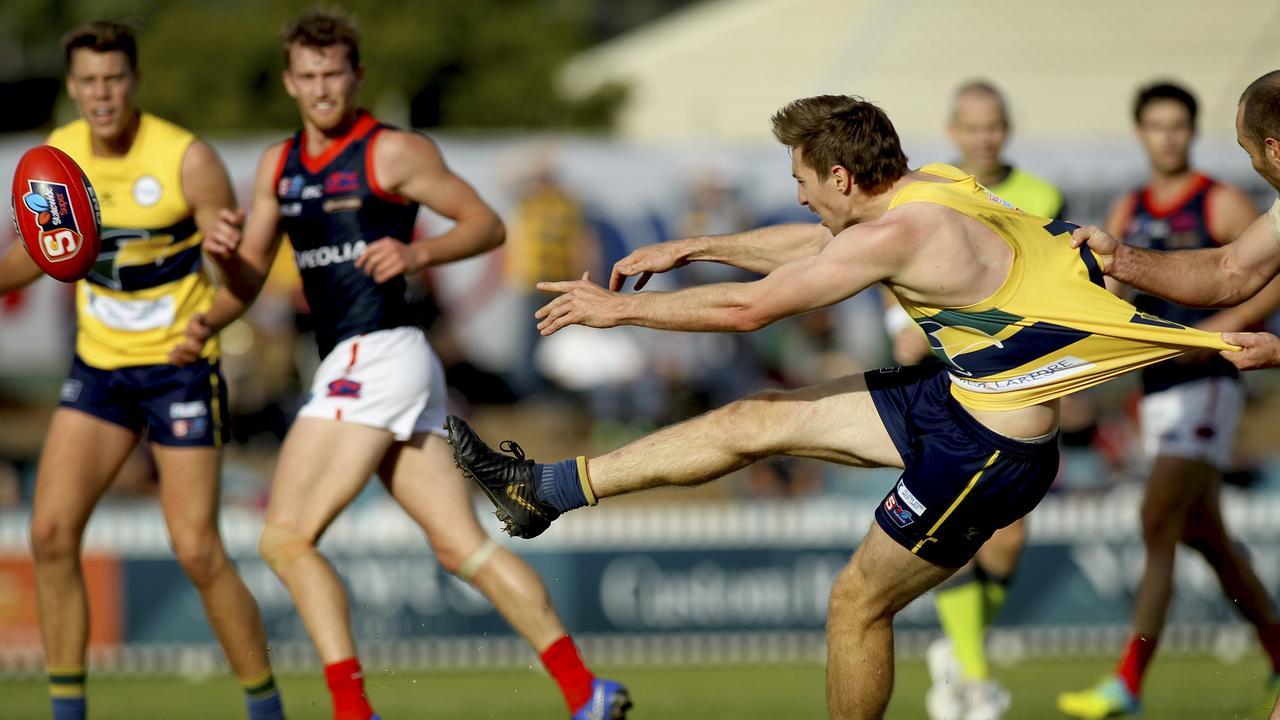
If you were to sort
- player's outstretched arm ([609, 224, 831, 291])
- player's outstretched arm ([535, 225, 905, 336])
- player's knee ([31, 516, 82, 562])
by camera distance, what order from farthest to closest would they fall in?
player's knee ([31, 516, 82, 562])
player's outstretched arm ([609, 224, 831, 291])
player's outstretched arm ([535, 225, 905, 336])

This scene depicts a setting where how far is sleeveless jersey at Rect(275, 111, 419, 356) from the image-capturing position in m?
6.43

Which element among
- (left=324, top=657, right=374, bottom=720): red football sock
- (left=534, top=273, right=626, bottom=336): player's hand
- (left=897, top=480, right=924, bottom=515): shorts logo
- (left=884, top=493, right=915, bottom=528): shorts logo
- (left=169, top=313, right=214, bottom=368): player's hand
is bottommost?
(left=324, top=657, right=374, bottom=720): red football sock

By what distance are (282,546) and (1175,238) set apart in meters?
4.53

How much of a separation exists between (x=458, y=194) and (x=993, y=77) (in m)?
19.5

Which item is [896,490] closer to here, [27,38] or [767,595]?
[767,595]

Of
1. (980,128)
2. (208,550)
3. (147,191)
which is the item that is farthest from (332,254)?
(980,128)

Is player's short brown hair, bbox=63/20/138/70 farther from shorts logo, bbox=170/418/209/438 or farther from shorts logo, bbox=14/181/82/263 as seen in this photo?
shorts logo, bbox=170/418/209/438

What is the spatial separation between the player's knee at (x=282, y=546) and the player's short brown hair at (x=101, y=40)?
2.12 meters

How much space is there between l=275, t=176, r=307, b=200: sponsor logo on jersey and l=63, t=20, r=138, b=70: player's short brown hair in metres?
0.86

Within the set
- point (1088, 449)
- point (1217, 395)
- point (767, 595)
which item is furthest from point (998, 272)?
point (1088, 449)

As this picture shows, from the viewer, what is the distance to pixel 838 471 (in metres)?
14.0

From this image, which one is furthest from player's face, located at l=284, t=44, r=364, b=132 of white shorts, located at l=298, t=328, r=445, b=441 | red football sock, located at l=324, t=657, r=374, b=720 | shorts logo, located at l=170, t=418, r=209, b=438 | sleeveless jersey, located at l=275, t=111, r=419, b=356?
red football sock, located at l=324, t=657, r=374, b=720

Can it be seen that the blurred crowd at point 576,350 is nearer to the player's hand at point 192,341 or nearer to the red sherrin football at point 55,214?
the player's hand at point 192,341

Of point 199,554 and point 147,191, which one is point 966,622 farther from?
point 147,191
